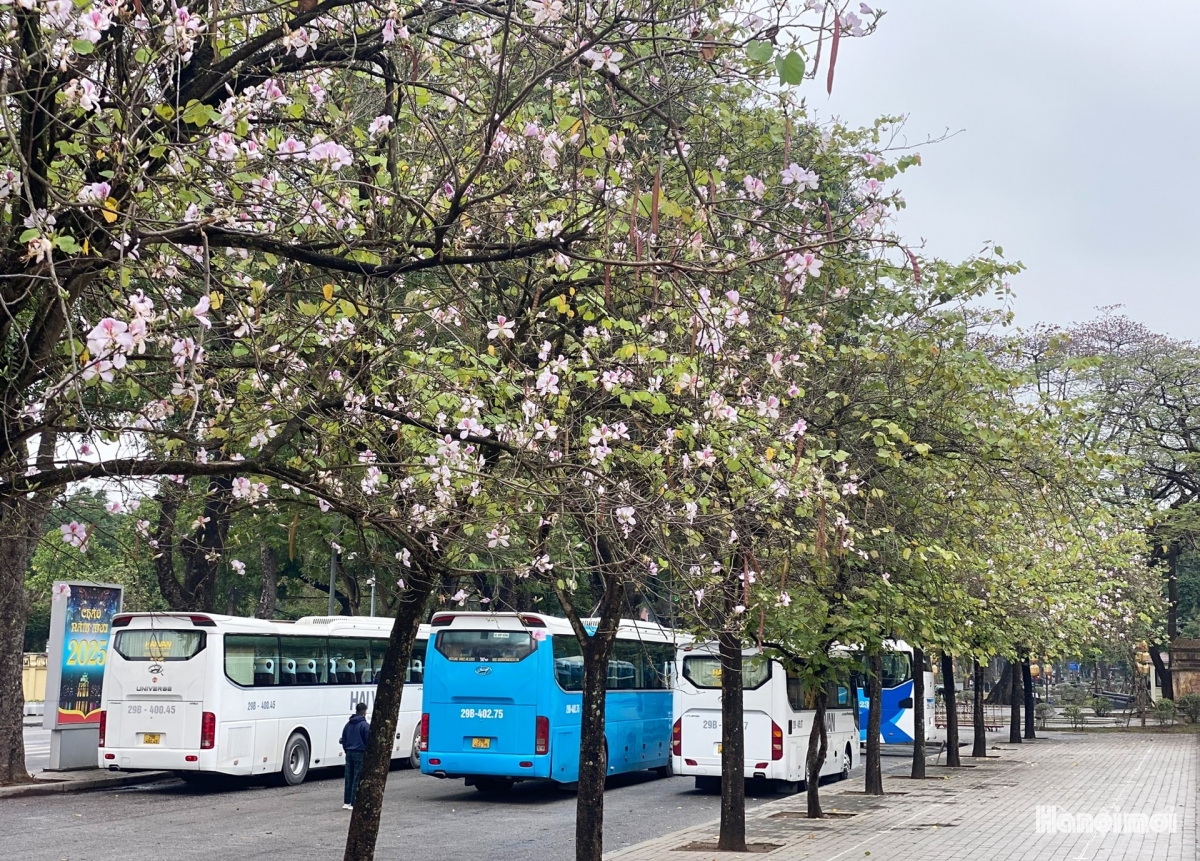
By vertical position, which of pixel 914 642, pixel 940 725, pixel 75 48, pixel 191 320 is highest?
pixel 75 48

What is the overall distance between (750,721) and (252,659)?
8.24m

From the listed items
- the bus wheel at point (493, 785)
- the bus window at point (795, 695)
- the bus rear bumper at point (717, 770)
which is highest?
the bus window at point (795, 695)

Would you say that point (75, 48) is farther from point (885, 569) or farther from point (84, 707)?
point (84, 707)

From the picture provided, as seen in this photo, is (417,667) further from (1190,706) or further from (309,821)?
(1190,706)

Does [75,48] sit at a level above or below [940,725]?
above

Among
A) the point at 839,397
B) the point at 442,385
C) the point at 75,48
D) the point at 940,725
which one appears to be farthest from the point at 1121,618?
the point at 75,48

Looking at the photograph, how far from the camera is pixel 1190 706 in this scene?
4259cm

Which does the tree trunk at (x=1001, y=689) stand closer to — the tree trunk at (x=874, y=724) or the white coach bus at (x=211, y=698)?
the tree trunk at (x=874, y=724)

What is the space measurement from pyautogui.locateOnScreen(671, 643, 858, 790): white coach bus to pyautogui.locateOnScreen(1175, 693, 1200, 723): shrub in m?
26.6

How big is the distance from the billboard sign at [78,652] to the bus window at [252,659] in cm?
231

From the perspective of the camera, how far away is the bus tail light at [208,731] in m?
19.3

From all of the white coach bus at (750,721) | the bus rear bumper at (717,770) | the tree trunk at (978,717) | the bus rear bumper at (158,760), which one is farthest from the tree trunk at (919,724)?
the bus rear bumper at (158,760)

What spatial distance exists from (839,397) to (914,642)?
3.87 meters

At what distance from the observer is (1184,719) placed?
43.6 meters
